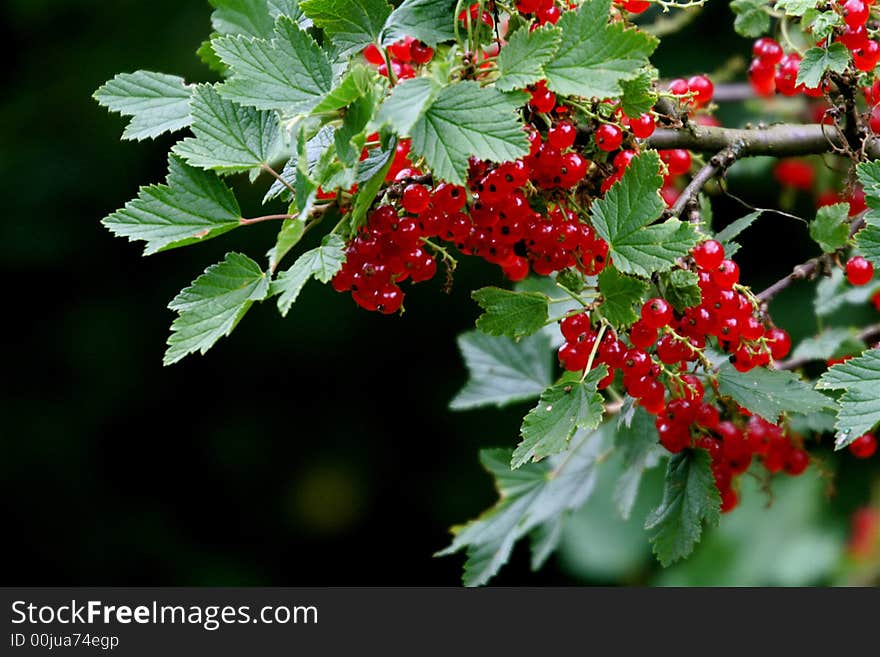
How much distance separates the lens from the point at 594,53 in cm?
77

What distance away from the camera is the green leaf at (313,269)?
2.44 ft

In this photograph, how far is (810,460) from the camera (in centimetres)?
121

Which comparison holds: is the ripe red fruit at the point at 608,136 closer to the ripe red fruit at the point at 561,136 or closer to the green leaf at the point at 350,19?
the ripe red fruit at the point at 561,136

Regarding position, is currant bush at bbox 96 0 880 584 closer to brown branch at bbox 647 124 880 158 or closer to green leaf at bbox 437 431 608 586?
brown branch at bbox 647 124 880 158

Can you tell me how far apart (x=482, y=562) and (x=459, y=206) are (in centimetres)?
56

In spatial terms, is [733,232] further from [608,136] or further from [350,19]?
[350,19]

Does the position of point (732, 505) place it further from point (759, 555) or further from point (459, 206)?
point (759, 555)

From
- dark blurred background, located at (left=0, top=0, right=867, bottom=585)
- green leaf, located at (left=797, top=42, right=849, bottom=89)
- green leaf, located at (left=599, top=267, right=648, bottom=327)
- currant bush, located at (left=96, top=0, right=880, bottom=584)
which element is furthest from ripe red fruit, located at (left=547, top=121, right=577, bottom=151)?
dark blurred background, located at (left=0, top=0, right=867, bottom=585)

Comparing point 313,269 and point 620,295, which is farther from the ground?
point 313,269

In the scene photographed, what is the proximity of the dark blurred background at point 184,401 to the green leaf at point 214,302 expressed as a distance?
1.77 m

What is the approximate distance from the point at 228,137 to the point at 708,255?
1.37 feet

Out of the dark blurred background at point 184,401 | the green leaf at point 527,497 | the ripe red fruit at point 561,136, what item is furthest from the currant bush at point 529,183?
the dark blurred background at point 184,401

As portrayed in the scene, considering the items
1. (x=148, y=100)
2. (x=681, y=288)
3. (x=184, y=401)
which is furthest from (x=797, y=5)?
(x=184, y=401)

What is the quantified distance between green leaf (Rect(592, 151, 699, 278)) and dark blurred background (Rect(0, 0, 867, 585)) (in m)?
1.67
